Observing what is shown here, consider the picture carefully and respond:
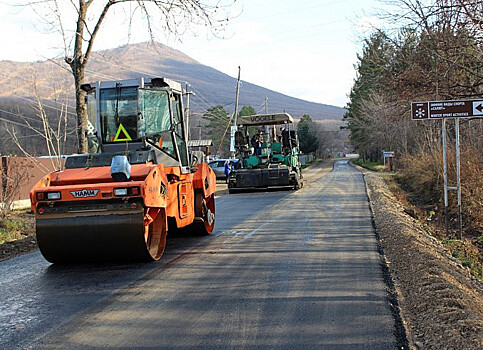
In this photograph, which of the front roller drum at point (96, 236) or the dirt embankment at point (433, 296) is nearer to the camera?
the dirt embankment at point (433, 296)

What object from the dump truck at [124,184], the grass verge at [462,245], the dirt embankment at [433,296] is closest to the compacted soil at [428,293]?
the dirt embankment at [433,296]

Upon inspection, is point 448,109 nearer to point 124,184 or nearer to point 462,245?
point 462,245

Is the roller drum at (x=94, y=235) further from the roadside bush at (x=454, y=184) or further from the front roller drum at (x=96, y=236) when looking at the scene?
the roadside bush at (x=454, y=184)

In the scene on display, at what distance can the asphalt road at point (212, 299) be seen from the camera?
5.07 metres

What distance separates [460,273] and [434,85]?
8.70 metres

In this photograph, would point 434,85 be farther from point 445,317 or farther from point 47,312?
point 47,312

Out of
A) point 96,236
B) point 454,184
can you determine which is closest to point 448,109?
point 454,184

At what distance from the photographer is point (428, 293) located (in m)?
6.33

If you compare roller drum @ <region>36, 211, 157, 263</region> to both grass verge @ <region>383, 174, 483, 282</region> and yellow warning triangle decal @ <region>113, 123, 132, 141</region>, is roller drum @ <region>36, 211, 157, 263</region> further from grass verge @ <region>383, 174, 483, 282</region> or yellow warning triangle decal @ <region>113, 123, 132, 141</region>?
grass verge @ <region>383, 174, 483, 282</region>

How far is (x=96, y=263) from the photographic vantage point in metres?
8.43

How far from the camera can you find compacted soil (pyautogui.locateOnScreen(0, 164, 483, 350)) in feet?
16.2

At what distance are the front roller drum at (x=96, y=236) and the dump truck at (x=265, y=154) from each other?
1646cm

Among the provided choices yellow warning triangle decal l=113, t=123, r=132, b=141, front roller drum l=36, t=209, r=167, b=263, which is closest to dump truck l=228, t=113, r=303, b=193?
yellow warning triangle decal l=113, t=123, r=132, b=141

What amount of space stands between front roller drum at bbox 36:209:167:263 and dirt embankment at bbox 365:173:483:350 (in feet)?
11.3
